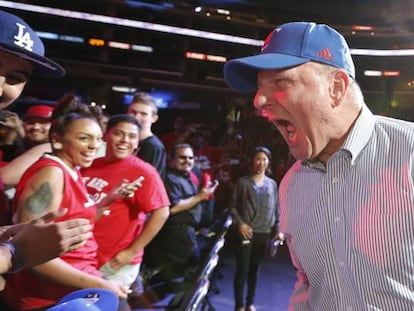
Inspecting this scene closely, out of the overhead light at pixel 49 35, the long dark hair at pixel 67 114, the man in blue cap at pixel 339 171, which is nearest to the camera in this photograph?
the man in blue cap at pixel 339 171

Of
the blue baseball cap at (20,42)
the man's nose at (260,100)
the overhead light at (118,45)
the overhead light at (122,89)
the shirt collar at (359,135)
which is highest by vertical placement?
the overhead light at (118,45)

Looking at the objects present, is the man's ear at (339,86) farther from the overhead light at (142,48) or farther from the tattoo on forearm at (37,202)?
the overhead light at (142,48)

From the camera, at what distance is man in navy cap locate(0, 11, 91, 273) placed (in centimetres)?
134

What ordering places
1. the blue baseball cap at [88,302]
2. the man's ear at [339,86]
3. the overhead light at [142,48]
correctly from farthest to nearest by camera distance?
the overhead light at [142,48]
the man's ear at [339,86]
the blue baseball cap at [88,302]

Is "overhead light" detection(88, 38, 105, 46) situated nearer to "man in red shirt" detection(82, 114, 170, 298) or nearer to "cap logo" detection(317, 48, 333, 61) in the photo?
"man in red shirt" detection(82, 114, 170, 298)

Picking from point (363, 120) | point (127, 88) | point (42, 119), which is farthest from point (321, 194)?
point (127, 88)

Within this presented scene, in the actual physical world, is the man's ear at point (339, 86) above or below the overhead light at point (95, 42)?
below

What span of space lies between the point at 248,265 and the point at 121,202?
2.44 metres

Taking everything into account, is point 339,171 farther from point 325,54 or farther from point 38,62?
point 38,62

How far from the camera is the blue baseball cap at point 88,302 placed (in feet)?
2.92

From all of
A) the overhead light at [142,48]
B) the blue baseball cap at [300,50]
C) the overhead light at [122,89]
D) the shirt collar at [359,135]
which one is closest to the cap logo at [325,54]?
the blue baseball cap at [300,50]

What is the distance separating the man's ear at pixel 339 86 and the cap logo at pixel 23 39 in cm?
100

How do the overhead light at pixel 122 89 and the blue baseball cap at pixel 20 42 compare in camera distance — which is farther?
the overhead light at pixel 122 89

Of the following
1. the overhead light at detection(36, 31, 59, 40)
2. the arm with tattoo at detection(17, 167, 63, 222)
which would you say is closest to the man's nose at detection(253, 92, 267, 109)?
the arm with tattoo at detection(17, 167, 63, 222)
